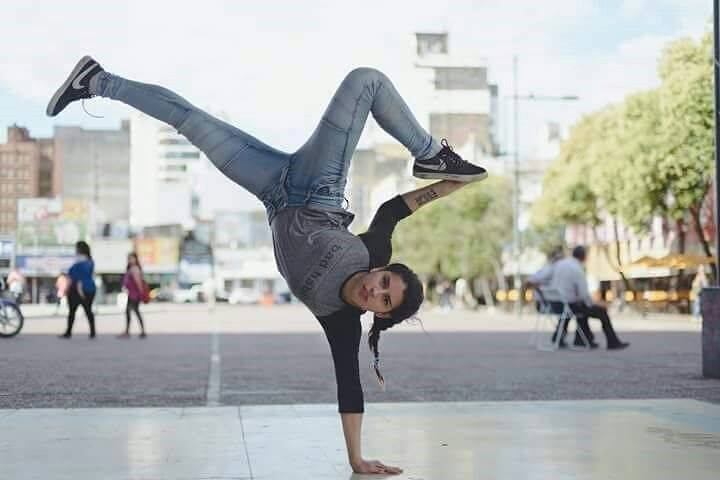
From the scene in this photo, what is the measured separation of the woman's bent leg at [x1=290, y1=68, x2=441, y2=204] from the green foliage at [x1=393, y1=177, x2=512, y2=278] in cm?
6916

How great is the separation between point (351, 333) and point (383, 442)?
1519 millimetres

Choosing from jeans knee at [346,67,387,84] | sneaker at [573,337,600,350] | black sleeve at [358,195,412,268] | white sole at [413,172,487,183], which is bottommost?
sneaker at [573,337,600,350]

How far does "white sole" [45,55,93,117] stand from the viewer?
6934mm

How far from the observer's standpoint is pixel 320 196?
605 centimetres

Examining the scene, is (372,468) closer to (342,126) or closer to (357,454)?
(357,454)

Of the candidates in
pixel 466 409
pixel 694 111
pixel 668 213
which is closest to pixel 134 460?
pixel 466 409

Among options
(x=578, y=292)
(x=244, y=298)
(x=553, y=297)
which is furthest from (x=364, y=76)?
(x=244, y=298)

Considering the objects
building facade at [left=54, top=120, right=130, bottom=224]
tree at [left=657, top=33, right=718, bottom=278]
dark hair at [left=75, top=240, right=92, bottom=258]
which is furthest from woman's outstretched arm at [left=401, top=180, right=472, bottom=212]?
building facade at [left=54, top=120, right=130, bottom=224]

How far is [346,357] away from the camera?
623 cm

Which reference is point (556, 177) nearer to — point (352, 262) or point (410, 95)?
point (352, 262)

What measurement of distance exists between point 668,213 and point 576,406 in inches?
1624

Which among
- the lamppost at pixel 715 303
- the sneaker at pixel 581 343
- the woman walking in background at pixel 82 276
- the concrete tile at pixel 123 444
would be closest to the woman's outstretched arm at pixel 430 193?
the concrete tile at pixel 123 444

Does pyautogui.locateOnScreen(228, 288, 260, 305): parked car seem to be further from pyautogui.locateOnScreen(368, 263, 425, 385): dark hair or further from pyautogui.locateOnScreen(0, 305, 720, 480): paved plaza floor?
pyautogui.locateOnScreen(368, 263, 425, 385): dark hair

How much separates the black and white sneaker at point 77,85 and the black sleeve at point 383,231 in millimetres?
1744
